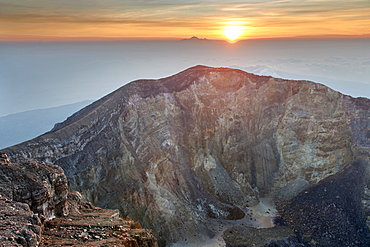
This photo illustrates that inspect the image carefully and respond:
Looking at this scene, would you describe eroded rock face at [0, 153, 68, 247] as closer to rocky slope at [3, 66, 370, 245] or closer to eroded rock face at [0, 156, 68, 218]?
eroded rock face at [0, 156, 68, 218]

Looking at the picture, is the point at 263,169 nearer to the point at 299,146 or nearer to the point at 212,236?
the point at 299,146

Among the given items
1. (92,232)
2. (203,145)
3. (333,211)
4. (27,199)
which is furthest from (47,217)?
(333,211)

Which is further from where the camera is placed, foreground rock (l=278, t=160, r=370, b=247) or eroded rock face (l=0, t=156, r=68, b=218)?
foreground rock (l=278, t=160, r=370, b=247)

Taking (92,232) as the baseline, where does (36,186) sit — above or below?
above

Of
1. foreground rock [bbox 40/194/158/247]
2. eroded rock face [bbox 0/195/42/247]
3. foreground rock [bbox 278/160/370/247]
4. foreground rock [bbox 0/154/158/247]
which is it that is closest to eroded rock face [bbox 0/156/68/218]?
foreground rock [bbox 0/154/158/247]

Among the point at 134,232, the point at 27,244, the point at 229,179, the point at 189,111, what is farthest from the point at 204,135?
the point at 27,244

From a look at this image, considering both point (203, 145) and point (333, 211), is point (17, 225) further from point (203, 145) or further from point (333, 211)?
point (333, 211)
